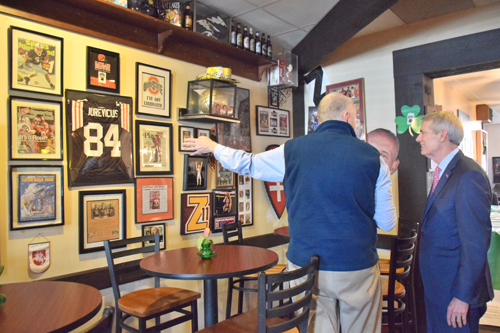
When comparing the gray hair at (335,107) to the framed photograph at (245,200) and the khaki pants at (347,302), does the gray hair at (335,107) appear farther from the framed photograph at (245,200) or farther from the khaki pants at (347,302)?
the framed photograph at (245,200)

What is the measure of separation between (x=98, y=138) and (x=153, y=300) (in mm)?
1276

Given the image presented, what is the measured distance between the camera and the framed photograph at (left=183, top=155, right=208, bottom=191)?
3.46m

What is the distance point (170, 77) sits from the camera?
3361 millimetres

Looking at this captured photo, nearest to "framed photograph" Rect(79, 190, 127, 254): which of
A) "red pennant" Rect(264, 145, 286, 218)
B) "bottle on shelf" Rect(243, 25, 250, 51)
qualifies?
"red pennant" Rect(264, 145, 286, 218)

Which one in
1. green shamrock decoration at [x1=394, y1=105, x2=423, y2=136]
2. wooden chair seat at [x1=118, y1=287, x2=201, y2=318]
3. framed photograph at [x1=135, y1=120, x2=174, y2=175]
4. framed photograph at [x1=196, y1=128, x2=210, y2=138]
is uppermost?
green shamrock decoration at [x1=394, y1=105, x2=423, y2=136]

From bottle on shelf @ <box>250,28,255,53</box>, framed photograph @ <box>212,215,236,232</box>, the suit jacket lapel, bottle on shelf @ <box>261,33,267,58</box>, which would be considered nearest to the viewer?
the suit jacket lapel

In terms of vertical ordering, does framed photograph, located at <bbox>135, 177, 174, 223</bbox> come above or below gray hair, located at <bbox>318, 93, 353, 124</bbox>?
below

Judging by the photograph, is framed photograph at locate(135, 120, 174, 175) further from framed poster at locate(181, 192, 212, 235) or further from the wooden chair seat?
the wooden chair seat

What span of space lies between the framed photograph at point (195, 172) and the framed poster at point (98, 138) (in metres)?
0.57

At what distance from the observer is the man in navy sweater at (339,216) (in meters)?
1.70

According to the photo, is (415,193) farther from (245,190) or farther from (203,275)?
(203,275)

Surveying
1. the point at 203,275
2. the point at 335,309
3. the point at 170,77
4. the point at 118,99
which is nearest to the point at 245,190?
the point at 170,77

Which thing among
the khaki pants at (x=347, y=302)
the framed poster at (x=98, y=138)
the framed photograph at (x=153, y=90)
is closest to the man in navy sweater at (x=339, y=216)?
the khaki pants at (x=347, y=302)

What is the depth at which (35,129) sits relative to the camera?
8.14ft
